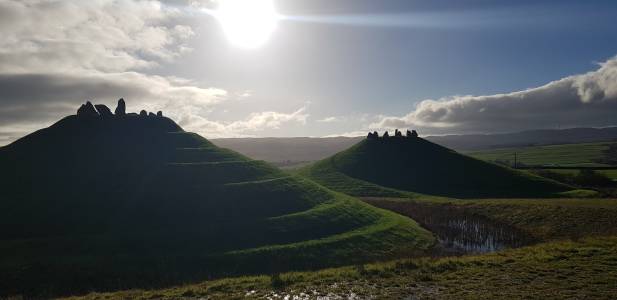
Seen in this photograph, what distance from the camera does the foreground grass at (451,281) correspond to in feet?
105

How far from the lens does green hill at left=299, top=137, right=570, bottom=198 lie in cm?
13162

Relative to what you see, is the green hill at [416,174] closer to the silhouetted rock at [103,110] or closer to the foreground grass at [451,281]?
the silhouetted rock at [103,110]

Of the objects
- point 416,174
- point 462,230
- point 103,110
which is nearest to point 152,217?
point 103,110

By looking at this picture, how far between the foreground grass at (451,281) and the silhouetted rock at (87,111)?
62328 mm

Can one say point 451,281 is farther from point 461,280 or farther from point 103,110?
point 103,110

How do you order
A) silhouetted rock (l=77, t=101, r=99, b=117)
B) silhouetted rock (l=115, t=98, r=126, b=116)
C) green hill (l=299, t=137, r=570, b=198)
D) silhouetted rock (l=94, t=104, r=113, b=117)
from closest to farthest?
silhouetted rock (l=77, t=101, r=99, b=117)
silhouetted rock (l=94, t=104, r=113, b=117)
silhouetted rock (l=115, t=98, r=126, b=116)
green hill (l=299, t=137, r=570, b=198)

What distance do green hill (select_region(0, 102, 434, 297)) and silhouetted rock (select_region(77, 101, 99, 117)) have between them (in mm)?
913

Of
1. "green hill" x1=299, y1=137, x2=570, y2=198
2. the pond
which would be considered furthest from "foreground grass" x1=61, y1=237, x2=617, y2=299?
"green hill" x1=299, y1=137, x2=570, y2=198

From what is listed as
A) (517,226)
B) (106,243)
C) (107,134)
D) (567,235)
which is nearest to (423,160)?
(517,226)

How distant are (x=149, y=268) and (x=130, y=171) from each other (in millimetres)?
31722

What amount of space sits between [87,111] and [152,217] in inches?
1671

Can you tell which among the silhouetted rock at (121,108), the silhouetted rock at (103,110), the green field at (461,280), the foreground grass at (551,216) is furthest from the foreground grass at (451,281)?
the silhouetted rock at (121,108)

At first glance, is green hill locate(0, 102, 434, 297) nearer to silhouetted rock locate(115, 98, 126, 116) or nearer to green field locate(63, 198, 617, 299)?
silhouetted rock locate(115, 98, 126, 116)

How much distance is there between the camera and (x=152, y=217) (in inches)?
2391
